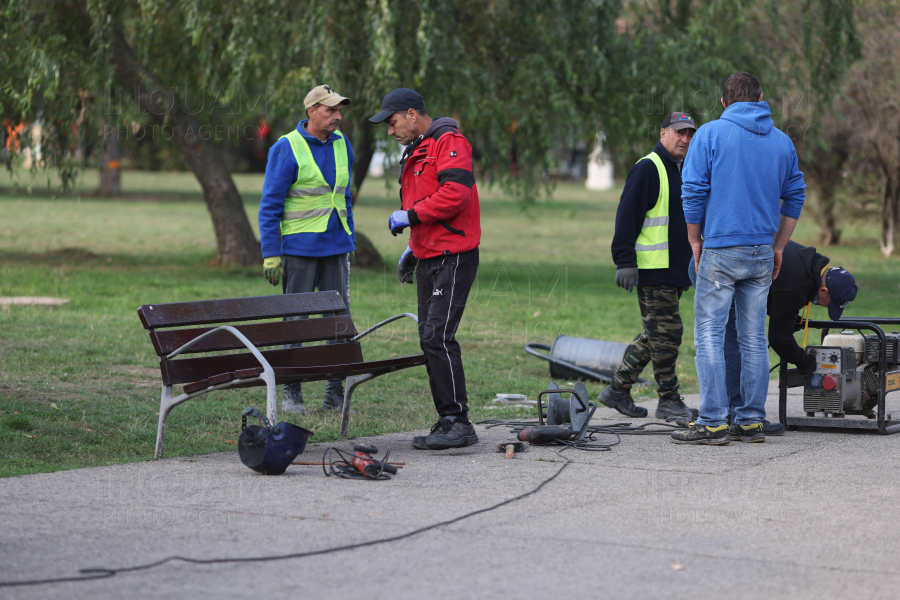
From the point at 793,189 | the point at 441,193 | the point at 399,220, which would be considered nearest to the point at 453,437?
the point at 399,220

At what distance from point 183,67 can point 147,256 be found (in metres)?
3.93

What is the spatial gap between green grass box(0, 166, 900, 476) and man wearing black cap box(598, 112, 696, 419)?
1189mm

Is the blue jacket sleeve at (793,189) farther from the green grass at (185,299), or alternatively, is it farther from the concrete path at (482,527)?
the green grass at (185,299)

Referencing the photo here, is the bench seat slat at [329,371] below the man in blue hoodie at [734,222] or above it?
below

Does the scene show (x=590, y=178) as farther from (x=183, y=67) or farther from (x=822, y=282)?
(x=822, y=282)

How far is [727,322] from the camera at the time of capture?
260 inches

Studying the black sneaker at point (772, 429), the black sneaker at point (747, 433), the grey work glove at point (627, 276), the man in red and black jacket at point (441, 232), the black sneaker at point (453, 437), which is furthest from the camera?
the grey work glove at point (627, 276)

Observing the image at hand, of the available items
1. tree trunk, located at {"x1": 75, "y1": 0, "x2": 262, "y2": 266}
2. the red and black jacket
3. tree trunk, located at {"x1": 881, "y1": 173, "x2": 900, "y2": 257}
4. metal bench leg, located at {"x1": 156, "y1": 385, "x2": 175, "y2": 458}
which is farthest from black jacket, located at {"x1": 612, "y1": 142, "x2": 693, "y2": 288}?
tree trunk, located at {"x1": 881, "y1": 173, "x2": 900, "y2": 257}

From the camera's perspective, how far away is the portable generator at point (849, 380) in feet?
22.5

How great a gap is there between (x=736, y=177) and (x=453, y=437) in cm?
215

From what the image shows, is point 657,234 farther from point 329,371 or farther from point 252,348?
point 252,348

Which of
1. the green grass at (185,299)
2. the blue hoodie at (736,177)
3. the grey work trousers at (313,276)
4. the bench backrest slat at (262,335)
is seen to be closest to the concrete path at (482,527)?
the bench backrest slat at (262,335)

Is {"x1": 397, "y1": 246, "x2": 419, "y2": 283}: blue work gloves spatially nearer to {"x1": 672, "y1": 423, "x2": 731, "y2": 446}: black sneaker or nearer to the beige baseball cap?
the beige baseball cap

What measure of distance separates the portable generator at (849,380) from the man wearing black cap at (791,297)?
0.18 metres
